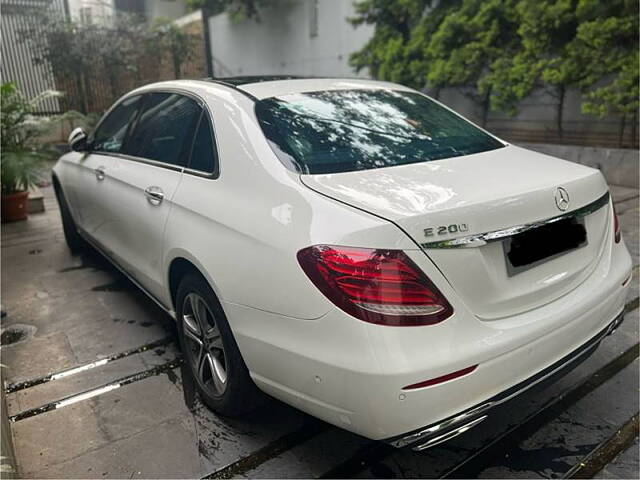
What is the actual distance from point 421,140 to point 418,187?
60 centimetres

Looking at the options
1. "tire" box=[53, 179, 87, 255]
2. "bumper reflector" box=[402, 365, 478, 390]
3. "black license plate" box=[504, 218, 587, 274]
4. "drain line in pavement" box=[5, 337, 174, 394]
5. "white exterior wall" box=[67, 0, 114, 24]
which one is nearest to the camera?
"bumper reflector" box=[402, 365, 478, 390]

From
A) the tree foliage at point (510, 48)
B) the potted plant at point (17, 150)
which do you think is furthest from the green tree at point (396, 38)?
the potted plant at point (17, 150)

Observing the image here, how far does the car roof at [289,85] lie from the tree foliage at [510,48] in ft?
14.6

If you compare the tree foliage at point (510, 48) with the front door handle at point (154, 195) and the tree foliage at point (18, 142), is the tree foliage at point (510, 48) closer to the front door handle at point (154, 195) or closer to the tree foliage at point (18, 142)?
the tree foliage at point (18, 142)

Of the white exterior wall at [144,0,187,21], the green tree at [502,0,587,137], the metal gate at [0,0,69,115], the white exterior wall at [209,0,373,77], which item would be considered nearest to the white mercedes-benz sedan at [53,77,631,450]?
the green tree at [502,0,587,137]

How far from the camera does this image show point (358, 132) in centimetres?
237

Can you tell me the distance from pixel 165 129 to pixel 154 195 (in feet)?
1.60

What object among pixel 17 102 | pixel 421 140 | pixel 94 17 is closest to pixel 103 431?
pixel 421 140

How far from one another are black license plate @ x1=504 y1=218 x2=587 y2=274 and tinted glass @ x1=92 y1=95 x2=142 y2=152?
2704 millimetres

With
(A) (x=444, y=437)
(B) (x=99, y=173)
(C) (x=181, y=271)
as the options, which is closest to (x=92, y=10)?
(B) (x=99, y=173)

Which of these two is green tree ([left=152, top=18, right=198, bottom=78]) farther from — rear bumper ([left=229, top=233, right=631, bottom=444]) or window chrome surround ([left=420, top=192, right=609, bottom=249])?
window chrome surround ([left=420, top=192, right=609, bottom=249])

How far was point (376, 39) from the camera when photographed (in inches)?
367

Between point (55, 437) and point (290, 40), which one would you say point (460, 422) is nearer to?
point (55, 437)

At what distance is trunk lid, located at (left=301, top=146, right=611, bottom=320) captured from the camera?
169 cm
